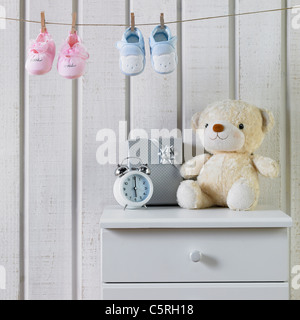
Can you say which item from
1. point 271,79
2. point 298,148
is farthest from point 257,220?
point 271,79

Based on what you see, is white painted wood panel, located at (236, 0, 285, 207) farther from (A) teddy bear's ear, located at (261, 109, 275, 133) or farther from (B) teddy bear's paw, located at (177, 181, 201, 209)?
(B) teddy bear's paw, located at (177, 181, 201, 209)

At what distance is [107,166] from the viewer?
1.56m

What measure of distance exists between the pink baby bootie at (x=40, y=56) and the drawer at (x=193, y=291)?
2.17 feet

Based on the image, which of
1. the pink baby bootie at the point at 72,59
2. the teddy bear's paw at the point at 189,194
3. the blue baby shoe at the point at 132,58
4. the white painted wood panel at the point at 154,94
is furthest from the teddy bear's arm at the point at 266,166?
the pink baby bootie at the point at 72,59

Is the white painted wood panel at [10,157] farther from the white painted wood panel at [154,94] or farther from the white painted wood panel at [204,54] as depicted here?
the white painted wood panel at [204,54]

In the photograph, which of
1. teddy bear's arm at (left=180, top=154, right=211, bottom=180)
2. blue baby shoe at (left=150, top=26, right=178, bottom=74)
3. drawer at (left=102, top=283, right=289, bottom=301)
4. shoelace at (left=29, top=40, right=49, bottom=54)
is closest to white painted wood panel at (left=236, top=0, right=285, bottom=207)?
teddy bear's arm at (left=180, top=154, right=211, bottom=180)

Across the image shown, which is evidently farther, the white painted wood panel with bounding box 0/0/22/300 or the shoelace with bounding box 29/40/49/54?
the white painted wood panel with bounding box 0/0/22/300

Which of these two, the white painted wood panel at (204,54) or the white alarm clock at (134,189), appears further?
the white painted wood panel at (204,54)

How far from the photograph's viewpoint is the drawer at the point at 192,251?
1180mm

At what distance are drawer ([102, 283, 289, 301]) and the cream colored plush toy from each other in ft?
0.86

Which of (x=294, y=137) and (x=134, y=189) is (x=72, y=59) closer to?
(x=134, y=189)

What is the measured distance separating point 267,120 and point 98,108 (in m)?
0.58

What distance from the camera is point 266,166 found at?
4.62 feet

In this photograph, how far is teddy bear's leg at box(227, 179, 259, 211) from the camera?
4.33 ft
